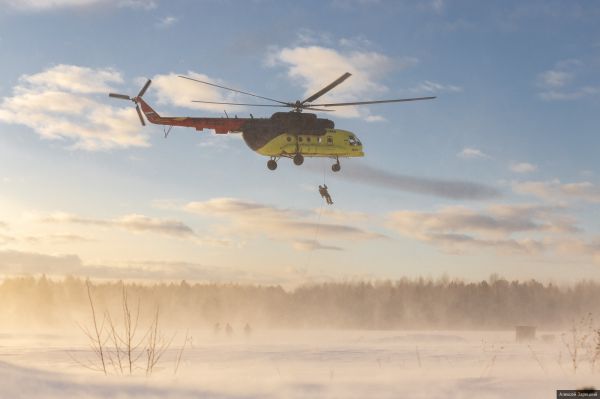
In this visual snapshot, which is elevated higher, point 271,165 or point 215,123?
point 215,123

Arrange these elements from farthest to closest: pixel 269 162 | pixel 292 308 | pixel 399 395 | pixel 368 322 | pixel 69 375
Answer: pixel 292 308 < pixel 368 322 < pixel 269 162 < pixel 69 375 < pixel 399 395

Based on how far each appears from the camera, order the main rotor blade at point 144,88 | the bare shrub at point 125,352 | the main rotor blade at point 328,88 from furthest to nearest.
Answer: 1. the main rotor blade at point 144,88
2. the main rotor blade at point 328,88
3. the bare shrub at point 125,352

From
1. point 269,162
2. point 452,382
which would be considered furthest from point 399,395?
point 269,162

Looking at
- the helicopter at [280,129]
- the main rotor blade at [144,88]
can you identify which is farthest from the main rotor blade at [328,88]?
the main rotor blade at [144,88]

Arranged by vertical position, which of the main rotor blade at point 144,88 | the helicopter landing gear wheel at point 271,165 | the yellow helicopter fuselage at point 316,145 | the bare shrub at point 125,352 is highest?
the main rotor blade at point 144,88

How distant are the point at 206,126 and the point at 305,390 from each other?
1651 cm

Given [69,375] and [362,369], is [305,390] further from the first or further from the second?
[362,369]

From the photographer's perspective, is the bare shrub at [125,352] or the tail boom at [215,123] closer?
the bare shrub at [125,352]

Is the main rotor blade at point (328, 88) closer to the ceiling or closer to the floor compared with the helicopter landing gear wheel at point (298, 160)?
closer to the ceiling

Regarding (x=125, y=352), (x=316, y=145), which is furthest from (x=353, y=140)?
(x=125, y=352)

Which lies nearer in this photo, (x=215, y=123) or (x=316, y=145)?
(x=215, y=123)

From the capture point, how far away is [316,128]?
25.6 meters

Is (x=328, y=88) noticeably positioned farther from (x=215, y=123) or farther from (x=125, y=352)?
(x=125, y=352)

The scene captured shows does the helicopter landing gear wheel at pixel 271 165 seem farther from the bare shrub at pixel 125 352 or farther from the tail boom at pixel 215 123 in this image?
the bare shrub at pixel 125 352
